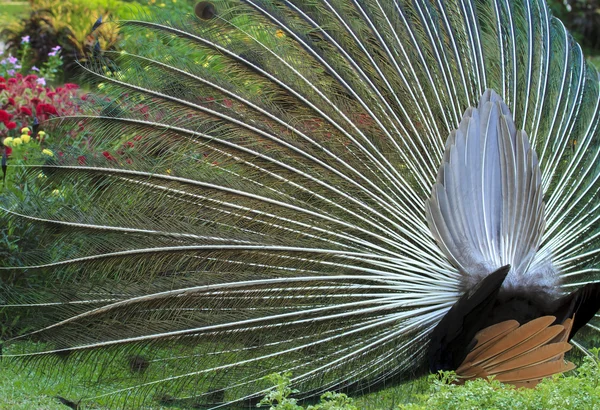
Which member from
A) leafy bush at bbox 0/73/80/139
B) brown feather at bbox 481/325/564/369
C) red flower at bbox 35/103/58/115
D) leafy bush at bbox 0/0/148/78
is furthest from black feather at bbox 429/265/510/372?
leafy bush at bbox 0/0/148/78

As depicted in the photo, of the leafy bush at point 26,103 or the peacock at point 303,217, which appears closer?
the peacock at point 303,217

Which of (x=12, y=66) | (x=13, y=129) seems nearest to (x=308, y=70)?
(x=13, y=129)

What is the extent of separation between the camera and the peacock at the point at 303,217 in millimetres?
3916

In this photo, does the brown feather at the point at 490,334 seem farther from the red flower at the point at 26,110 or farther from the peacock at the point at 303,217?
the red flower at the point at 26,110

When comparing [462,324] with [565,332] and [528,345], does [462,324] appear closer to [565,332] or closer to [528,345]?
[528,345]

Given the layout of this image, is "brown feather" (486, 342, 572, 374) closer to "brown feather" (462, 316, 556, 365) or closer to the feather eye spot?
"brown feather" (462, 316, 556, 365)

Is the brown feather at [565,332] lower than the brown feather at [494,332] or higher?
higher

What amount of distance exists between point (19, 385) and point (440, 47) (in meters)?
2.84

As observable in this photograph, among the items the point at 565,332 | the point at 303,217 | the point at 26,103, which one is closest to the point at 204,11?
the point at 303,217

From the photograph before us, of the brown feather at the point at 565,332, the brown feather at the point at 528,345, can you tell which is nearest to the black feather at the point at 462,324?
the brown feather at the point at 528,345

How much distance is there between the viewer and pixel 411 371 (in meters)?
4.01

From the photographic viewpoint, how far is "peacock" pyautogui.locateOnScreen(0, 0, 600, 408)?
3.92m

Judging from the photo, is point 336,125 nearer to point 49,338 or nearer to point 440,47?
point 440,47

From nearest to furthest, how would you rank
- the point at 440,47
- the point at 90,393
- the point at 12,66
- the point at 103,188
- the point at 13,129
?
the point at 90,393 < the point at 103,188 < the point at 440,47 < the point at 13,129 < the point at 12,66
